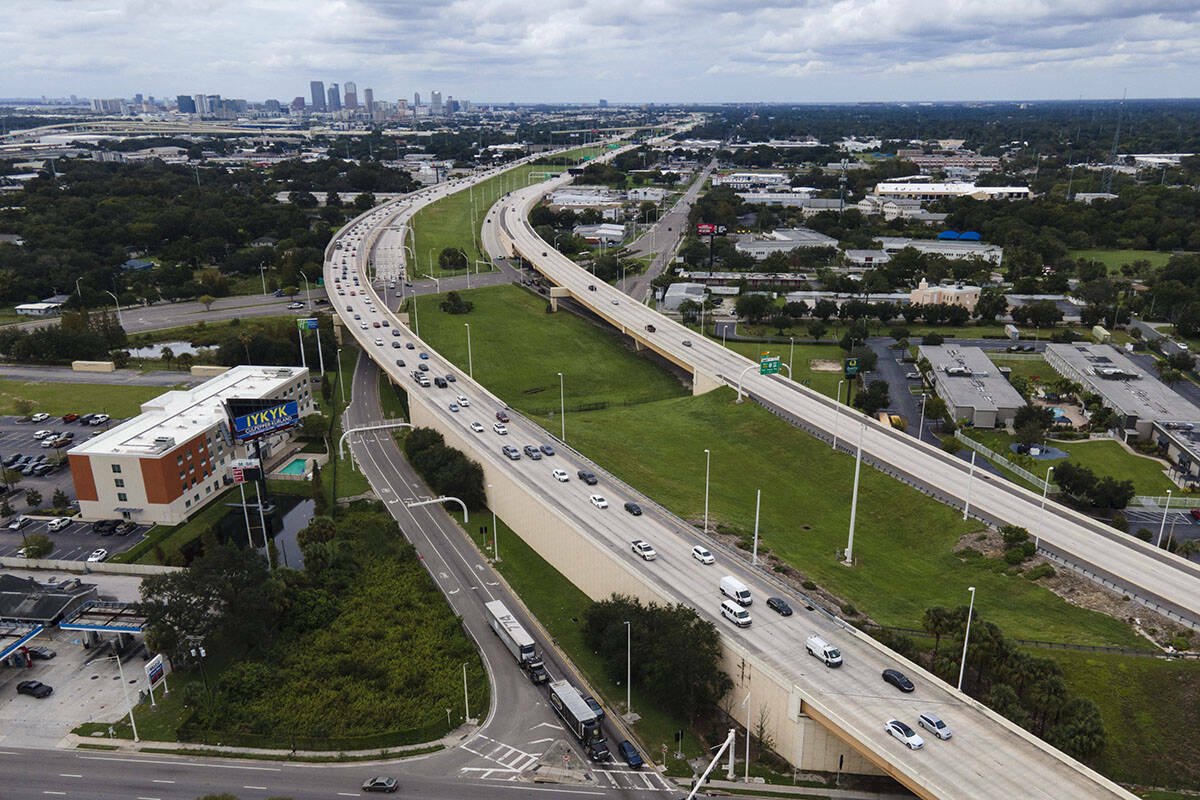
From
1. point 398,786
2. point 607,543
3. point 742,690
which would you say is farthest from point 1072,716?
point 398,786

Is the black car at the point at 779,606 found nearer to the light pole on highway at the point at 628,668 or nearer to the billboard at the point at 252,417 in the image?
the light pole on highway at the point at 628,668

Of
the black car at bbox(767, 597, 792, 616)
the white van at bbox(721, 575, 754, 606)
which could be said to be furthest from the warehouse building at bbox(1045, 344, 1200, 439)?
the white van at bbox(721, 575, 754, 606)

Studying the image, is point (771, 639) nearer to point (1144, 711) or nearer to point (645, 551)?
point (645, 551)

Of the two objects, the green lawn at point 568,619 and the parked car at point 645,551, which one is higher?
the parked car at point 645,551

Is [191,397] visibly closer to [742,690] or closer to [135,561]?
[135,561]

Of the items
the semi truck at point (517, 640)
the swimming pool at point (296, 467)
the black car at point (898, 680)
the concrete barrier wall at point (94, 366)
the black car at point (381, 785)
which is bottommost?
the swimming pool at point (296, 467)

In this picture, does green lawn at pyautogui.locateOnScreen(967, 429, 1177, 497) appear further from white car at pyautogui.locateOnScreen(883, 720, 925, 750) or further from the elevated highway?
white car at pyautogui.locateOnScreen(883, 720, 925, 750)

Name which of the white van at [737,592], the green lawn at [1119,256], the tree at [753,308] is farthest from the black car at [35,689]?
the green lawn at [1119,256]
